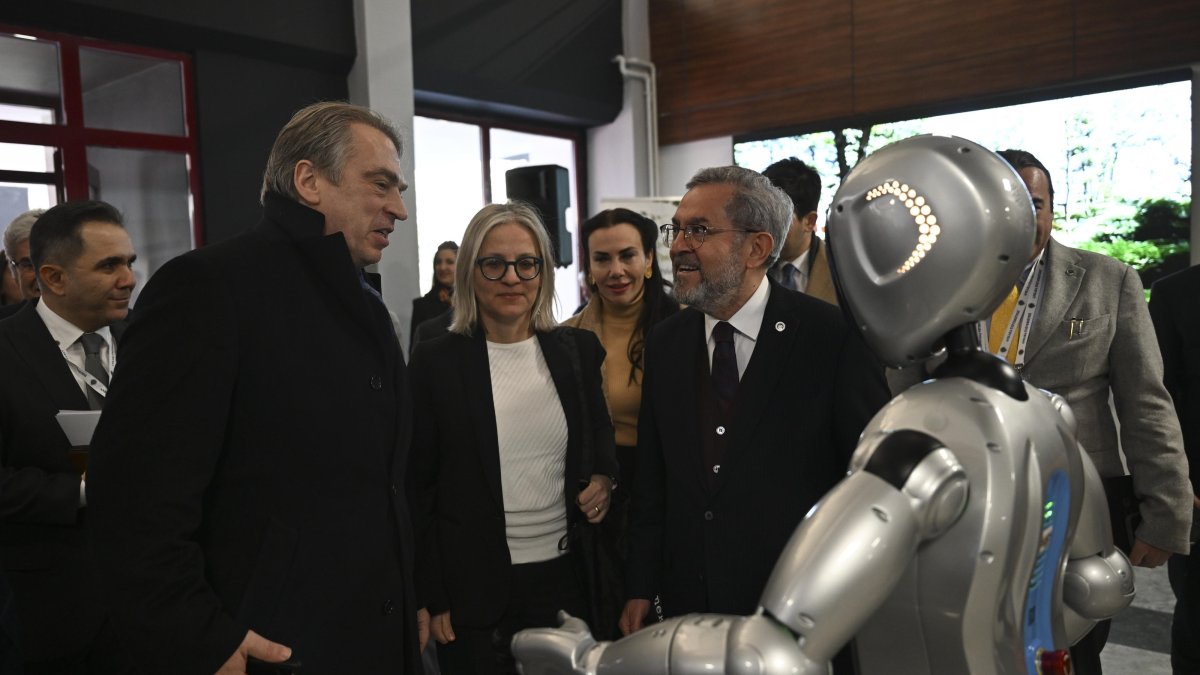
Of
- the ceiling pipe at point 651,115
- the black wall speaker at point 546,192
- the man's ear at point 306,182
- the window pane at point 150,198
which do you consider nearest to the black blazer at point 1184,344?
the man's ear at point 306,182

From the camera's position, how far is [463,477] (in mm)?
2037

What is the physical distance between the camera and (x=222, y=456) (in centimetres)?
136

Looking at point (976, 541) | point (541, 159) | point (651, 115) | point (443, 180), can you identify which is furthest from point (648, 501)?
point (651, 115)

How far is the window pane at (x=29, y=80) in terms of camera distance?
4.78 meters

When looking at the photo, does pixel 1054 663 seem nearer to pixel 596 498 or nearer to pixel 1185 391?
pixel 596 498

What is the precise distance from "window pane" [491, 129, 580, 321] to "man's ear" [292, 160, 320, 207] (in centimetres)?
615

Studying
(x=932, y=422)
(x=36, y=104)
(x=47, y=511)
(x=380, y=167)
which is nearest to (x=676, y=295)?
(x=380, y=167)

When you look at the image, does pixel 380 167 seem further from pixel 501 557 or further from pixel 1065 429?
pixel 1065 429

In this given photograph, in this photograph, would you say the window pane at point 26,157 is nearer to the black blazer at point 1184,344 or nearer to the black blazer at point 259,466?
the black blazer at point 259,466

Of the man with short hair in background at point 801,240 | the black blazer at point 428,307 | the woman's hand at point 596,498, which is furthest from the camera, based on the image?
the black blazer at point 428,307

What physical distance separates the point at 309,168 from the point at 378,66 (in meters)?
4.89

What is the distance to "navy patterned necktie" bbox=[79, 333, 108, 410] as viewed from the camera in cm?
212

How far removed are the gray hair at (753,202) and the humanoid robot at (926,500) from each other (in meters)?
0.67

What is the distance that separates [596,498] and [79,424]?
3.79ft
